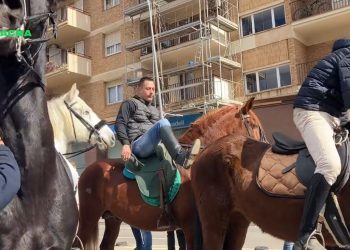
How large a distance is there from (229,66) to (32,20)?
1924 centimetres

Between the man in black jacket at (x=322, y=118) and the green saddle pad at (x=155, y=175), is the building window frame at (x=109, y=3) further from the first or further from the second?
the man in black jacket at (x=322, y=118)

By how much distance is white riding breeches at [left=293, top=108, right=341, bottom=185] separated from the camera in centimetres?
364

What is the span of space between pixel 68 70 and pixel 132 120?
20278 mm

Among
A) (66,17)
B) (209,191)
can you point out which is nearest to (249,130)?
(209,191)

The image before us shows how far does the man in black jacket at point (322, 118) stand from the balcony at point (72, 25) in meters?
23.5

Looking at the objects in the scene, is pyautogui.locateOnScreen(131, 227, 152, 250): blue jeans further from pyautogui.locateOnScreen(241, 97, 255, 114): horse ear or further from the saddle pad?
the saddle pad

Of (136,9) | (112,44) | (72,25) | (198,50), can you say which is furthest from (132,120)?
(72,25)

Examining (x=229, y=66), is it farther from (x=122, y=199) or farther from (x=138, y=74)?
(x=122, y=199)

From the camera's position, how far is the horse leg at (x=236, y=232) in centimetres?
478

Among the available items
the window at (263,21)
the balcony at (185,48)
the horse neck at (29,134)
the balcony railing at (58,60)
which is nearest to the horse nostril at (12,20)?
the horse neck at (29,134)

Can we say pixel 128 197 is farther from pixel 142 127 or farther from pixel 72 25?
pixel 72 25

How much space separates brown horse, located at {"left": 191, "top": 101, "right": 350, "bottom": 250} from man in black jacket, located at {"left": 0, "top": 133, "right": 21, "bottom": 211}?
2611 mm

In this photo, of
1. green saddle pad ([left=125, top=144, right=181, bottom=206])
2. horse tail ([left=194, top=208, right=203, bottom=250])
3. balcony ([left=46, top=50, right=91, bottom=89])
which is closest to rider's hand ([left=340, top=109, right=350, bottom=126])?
horse tail ([left=194, top=208, right=203, bottom=250])

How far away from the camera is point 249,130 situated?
540 cm
